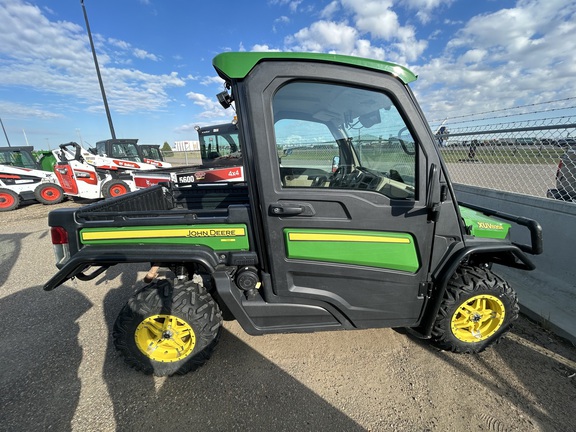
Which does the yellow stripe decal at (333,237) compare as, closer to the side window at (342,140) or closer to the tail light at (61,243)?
the side window at (342,140)

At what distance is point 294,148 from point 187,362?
184 centimetres

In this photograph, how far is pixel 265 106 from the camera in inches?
63.5

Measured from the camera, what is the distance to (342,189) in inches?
68.4

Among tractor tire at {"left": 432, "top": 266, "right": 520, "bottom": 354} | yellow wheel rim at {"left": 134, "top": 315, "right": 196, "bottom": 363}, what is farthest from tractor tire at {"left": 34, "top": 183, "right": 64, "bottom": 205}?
tractor tire at {"left": 432, "top": 266, "right": 520, "bottom": 354}

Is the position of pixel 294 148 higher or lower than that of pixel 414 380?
higher

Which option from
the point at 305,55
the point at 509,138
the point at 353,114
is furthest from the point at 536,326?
the point at 305,55

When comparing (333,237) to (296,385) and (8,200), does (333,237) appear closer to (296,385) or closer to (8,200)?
(296,385)

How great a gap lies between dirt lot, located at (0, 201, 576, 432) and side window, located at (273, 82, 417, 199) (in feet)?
4.75

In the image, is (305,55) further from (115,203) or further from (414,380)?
(414,380)

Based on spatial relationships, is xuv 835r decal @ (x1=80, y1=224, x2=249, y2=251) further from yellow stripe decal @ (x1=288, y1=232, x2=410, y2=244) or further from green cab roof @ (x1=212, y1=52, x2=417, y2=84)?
green cab roof @ (x1=212, y1=52, x2=417, y2=84)

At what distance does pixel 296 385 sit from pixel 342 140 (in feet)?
6.28

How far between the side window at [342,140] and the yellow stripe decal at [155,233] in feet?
2.00

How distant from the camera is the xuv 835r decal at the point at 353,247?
176 centimetres

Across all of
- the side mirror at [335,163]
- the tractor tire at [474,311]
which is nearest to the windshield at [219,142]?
the side mirror at [335,163]
